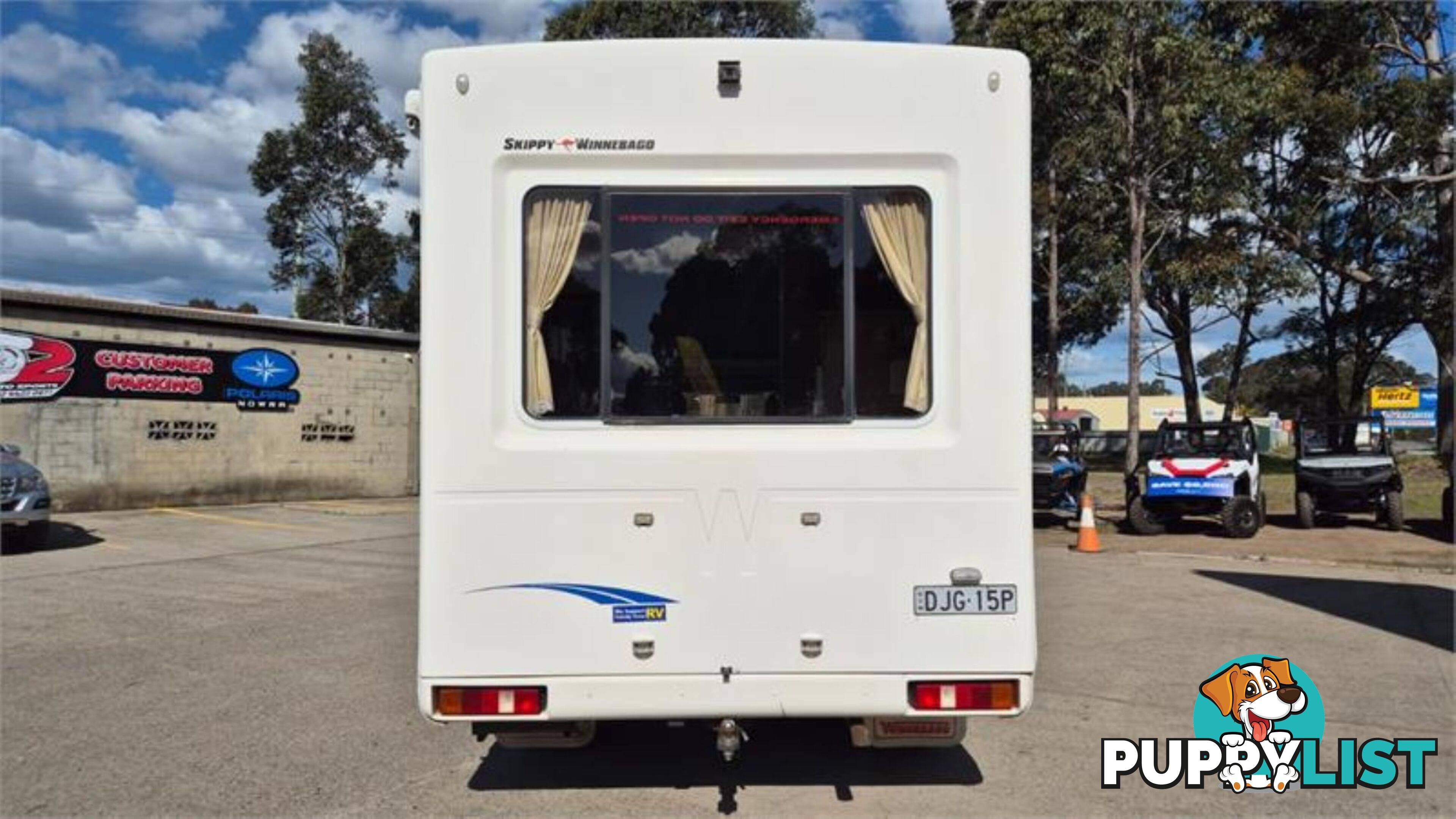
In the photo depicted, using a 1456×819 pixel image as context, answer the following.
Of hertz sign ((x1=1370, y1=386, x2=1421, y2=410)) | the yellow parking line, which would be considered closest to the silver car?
the yellow parking line

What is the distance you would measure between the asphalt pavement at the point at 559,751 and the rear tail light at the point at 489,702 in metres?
0.76

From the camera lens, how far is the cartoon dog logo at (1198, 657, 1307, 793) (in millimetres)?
4988

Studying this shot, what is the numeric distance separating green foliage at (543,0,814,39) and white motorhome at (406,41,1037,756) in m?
26.7

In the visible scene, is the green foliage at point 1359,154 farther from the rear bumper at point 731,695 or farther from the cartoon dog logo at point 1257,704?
the rear bumper at point 731,695

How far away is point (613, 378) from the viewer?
405 cm

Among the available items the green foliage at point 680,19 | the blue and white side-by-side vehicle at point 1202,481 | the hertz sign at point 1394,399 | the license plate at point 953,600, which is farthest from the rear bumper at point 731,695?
the hertz sign at point 1394,399

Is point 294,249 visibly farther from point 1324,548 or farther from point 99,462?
point 1324,548

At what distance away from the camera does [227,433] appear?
65.3 ft

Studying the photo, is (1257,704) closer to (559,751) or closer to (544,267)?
(559,751)

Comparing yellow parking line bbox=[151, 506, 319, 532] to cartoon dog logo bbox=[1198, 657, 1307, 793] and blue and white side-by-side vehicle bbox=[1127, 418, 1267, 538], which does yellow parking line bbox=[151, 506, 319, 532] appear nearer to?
blue and white side-by-side vehicle bbox=[1127, 418, 1267, 538]

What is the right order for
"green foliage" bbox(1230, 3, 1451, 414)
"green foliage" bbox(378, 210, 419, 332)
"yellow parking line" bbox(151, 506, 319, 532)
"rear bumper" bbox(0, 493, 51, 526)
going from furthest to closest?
"green foliage" bbox(378, 210, 419, 332) < "green foliage" bbox(1230, 3, 1451, 414) < "yellow parking line" bbox(151, 506, 319, 532) < "rear bumper" bbox(0, 493, 51, 526)

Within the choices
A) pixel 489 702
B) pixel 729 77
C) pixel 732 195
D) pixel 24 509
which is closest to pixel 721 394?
pixel 732 195

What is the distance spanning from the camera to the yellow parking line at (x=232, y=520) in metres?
16.6

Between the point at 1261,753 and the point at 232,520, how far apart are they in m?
16.4
